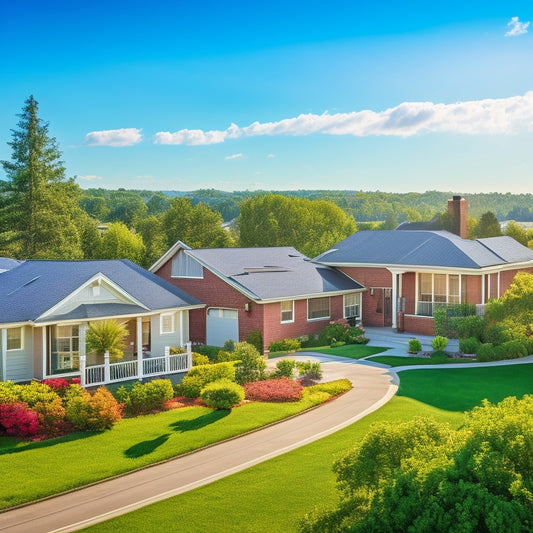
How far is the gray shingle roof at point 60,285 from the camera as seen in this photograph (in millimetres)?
25969

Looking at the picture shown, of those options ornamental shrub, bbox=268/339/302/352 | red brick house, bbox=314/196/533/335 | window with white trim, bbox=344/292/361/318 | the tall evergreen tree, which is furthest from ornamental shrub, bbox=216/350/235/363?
the tall evergreen tree

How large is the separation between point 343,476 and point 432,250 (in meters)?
29.4

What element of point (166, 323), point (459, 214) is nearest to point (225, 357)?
point (166, 323)

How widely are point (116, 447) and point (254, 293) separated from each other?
16.6m

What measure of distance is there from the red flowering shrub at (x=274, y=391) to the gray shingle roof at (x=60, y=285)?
6.30 m

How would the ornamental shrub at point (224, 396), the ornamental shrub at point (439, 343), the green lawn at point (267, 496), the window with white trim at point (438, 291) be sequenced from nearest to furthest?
the green lawn at point (267, 496)
the ornamental shrub at point (224, 396)
the ornamental shrub at point (439, 343)
the window with white trim at point (438, 291)

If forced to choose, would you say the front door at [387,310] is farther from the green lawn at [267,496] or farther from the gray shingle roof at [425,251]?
the green lawn at [267,496]

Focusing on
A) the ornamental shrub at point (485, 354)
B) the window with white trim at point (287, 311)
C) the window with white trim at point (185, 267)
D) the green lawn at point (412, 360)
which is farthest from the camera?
the window with white trim at point (185, 267)

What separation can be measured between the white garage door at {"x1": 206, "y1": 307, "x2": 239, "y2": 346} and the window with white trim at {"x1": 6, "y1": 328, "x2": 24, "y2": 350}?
1210 cm

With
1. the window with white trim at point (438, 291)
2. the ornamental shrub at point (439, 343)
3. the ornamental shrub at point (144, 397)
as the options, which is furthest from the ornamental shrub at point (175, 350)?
the window with white trim at point (438, 291)

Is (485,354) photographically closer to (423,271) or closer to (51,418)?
(423,271)

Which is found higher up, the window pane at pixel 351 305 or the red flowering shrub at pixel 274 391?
the window pane at pixel 351 305

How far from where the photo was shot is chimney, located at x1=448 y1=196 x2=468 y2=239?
1879 inches

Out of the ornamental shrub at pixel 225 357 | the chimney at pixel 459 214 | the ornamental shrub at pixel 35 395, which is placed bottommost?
the ornamental shrub at pixel 35 395
